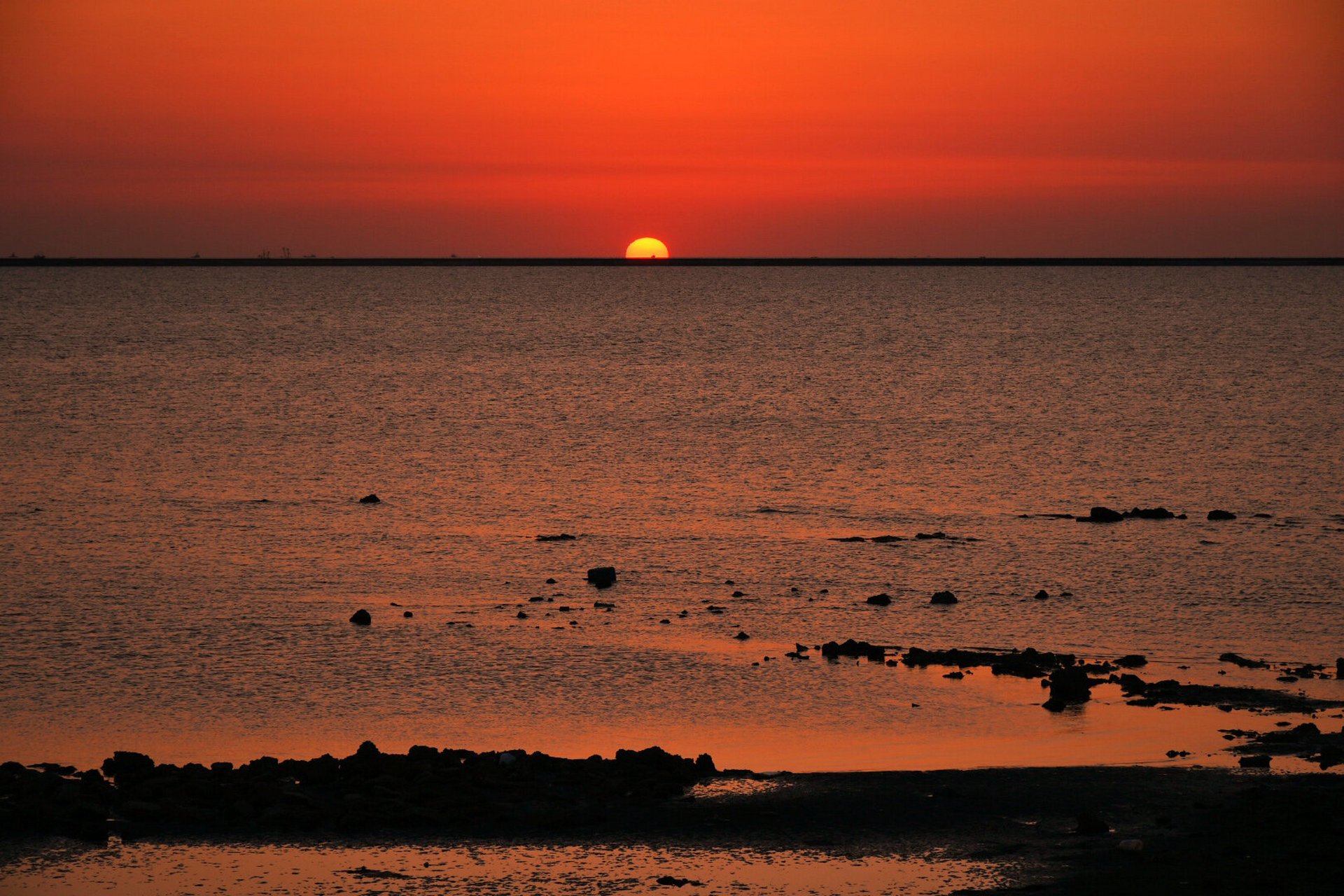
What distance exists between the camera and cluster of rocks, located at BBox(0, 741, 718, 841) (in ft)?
59.6

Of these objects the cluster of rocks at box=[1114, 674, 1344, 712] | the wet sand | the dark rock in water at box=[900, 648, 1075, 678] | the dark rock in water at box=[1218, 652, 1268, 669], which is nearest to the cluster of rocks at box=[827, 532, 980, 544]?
the dark rock in water at box=[900, 648, 1075, 678]

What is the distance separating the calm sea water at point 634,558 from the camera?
24375mm

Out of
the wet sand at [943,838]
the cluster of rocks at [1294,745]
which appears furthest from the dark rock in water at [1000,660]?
the wet sand at [943,838]

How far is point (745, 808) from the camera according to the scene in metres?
18.8

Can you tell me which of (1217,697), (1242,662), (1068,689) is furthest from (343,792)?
(1242,662)

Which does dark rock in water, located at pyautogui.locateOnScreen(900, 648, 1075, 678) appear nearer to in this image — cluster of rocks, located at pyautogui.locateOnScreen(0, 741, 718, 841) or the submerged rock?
the submerged rock

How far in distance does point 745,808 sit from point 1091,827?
411 cm

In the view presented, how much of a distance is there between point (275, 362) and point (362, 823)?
10108cm

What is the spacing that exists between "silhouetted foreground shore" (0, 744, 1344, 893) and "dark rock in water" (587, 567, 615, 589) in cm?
1442

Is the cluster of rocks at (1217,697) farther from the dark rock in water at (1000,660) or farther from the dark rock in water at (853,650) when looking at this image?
the dark rock in water at (853,650)

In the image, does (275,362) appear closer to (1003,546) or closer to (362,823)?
(1003,546)

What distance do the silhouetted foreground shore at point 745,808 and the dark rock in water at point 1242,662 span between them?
316 inches

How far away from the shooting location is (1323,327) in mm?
155625

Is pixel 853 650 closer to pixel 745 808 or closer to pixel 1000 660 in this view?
pixel 1000 660
